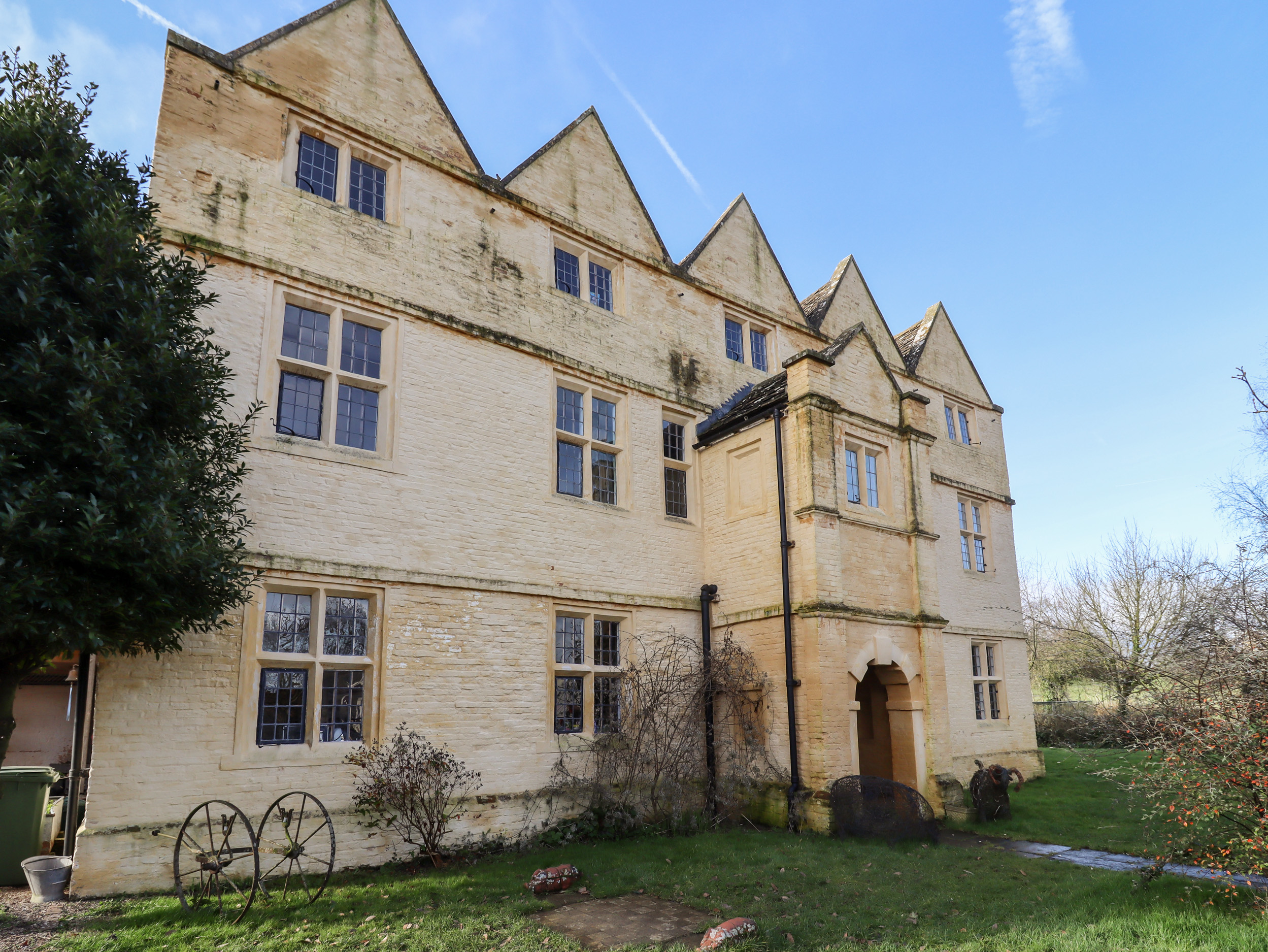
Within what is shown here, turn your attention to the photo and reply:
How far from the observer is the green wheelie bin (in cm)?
902

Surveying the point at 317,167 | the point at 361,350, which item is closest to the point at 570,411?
the point at 361,350

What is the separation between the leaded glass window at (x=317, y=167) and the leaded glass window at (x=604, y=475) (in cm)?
613

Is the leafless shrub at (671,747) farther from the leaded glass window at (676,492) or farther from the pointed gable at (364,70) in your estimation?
the pointed gable at (364,70)

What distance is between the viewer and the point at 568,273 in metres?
14.9

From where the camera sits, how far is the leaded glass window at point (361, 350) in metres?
11.6

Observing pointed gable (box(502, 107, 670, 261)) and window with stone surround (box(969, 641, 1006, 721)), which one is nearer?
pointed gable (box(502, 107, 670, 261))

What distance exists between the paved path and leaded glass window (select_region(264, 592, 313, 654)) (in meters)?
10.0

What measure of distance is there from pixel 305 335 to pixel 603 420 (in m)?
5.49

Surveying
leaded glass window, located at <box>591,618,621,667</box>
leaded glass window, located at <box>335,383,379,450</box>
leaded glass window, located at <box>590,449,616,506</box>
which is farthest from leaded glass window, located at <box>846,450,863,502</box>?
leaded glass window, located at <box>335,383,379,450</box>

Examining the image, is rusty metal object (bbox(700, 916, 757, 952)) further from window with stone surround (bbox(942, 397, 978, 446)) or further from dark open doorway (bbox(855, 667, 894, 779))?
window with stone surround (bbox(942, 397, 978, 446))

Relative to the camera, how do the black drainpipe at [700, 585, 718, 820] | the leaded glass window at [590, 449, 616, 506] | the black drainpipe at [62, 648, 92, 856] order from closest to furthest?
1. the black drainpipe at [62, 648, 92, 856]
2. the black drainpipe at [700, 585, 718, 820]
3. the leaded glass window at [590, 449, 616, 506]

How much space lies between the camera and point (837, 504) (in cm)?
1359

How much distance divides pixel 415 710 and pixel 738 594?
6279 mm

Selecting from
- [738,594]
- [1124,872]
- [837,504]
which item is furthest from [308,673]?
[1124,872]
